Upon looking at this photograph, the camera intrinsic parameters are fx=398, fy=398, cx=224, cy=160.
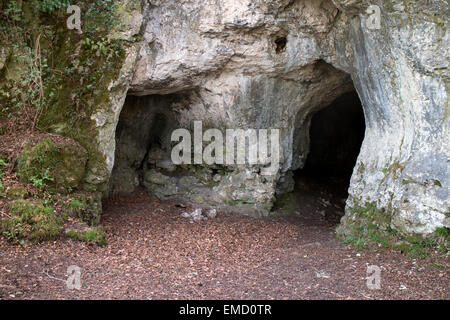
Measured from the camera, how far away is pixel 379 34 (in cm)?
684

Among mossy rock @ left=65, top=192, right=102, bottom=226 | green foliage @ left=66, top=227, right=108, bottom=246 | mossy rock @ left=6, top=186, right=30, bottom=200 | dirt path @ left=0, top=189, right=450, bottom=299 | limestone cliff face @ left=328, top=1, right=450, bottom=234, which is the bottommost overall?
dirt path @ left=0, top=189, right=450, bottom=299

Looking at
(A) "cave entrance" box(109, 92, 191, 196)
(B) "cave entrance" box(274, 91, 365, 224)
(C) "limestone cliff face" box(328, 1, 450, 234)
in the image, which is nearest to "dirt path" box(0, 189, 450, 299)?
(C) "limestone cliff face" box(328, 1, 450, 234)

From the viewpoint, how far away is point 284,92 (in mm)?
9625

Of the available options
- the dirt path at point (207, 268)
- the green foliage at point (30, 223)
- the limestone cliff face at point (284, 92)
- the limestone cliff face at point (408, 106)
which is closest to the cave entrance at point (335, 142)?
the limestone cliff face at point (284, 92)

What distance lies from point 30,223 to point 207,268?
2.78 m

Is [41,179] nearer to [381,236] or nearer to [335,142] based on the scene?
[381,236]

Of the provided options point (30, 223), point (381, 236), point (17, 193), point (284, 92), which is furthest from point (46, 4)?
point (381, 236)

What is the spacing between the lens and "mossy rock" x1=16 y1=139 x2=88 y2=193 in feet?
21.8

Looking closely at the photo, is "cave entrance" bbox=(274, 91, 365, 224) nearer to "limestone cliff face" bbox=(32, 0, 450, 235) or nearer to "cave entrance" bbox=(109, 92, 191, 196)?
"limestone cliff face" bbox=(32, 0, 450, 235)

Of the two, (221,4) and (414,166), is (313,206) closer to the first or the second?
(414,166)

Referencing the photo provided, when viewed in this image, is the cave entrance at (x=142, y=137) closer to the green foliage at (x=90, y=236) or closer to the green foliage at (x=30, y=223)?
the green foliage at (x=90, y=236)

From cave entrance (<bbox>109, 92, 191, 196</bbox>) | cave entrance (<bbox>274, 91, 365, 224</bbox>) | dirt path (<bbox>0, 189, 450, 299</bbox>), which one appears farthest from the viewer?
cave entrance (<bbox>274, 91, 365, 224</bbox>)

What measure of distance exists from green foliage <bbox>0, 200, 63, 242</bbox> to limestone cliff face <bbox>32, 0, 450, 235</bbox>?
4.69 ft
